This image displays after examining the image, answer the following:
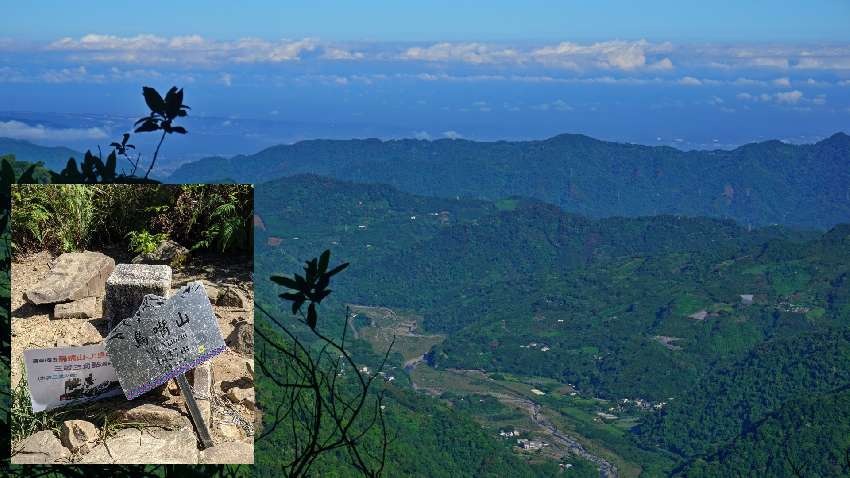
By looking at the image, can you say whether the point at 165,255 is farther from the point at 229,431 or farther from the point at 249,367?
the point at 229,431

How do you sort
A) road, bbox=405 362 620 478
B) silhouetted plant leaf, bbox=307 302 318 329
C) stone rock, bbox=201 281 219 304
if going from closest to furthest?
silhouetted plant leaf, bbox=307 302 318 329 < stone rock, bbox=201 281 219 304 < road, bbox=405 362 620 478

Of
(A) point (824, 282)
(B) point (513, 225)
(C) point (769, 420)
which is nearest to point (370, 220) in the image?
(B) point (513, 225)

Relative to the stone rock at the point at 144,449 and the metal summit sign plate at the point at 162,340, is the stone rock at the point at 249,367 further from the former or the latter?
the metal summit sign plate at the point at 162,340

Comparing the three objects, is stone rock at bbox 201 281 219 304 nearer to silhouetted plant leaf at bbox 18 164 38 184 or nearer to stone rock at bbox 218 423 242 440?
stone rock at bbox 218 423 242 440

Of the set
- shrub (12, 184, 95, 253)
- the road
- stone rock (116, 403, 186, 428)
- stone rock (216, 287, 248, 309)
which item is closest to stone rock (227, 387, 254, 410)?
stone rock (116, 403, 186, 428)

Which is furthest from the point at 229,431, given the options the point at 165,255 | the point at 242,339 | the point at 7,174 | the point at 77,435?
the point at 7,174

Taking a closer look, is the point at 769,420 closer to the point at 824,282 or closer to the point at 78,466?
the point at 824,282

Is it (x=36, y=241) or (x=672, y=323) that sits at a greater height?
(x=36, y=241)
